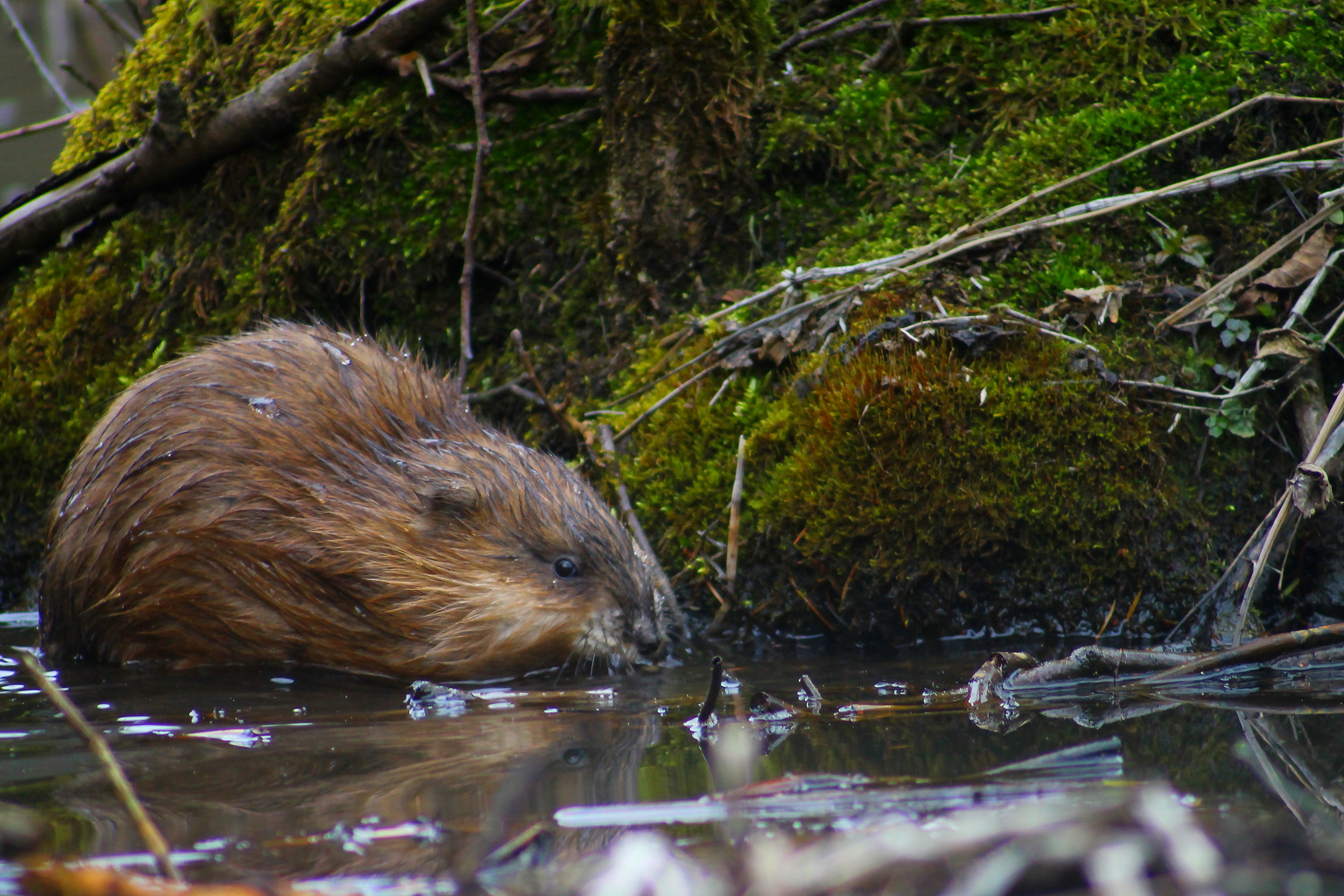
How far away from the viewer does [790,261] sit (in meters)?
4.43

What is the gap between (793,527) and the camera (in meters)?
3.99

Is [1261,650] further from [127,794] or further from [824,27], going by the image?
[824,27]

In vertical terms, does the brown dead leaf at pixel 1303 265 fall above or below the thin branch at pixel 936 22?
below

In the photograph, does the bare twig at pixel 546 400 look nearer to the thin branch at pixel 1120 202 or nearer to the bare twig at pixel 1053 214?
the bare twig at pixel 1053 214

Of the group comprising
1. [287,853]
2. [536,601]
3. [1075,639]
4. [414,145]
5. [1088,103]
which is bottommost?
[1075,639]

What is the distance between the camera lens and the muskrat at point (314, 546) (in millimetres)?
3826

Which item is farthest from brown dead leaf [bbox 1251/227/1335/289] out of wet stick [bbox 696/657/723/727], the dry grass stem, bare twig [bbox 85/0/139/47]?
bare twig [bbox 85/0/139/47]

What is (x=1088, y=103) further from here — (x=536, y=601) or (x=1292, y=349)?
(x=536, y=601)

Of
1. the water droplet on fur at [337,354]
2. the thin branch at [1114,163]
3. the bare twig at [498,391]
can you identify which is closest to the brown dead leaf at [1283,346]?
the thin branch at [1114,163]

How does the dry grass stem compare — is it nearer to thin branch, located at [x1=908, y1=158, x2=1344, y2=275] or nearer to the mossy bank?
the mossy bank

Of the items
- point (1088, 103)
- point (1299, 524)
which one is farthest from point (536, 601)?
point (1088, 103)

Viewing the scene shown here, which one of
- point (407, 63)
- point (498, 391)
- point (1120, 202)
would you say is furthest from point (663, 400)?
point (407, 63)

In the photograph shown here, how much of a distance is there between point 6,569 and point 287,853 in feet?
15.6

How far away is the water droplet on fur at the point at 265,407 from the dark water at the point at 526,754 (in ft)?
3.28
